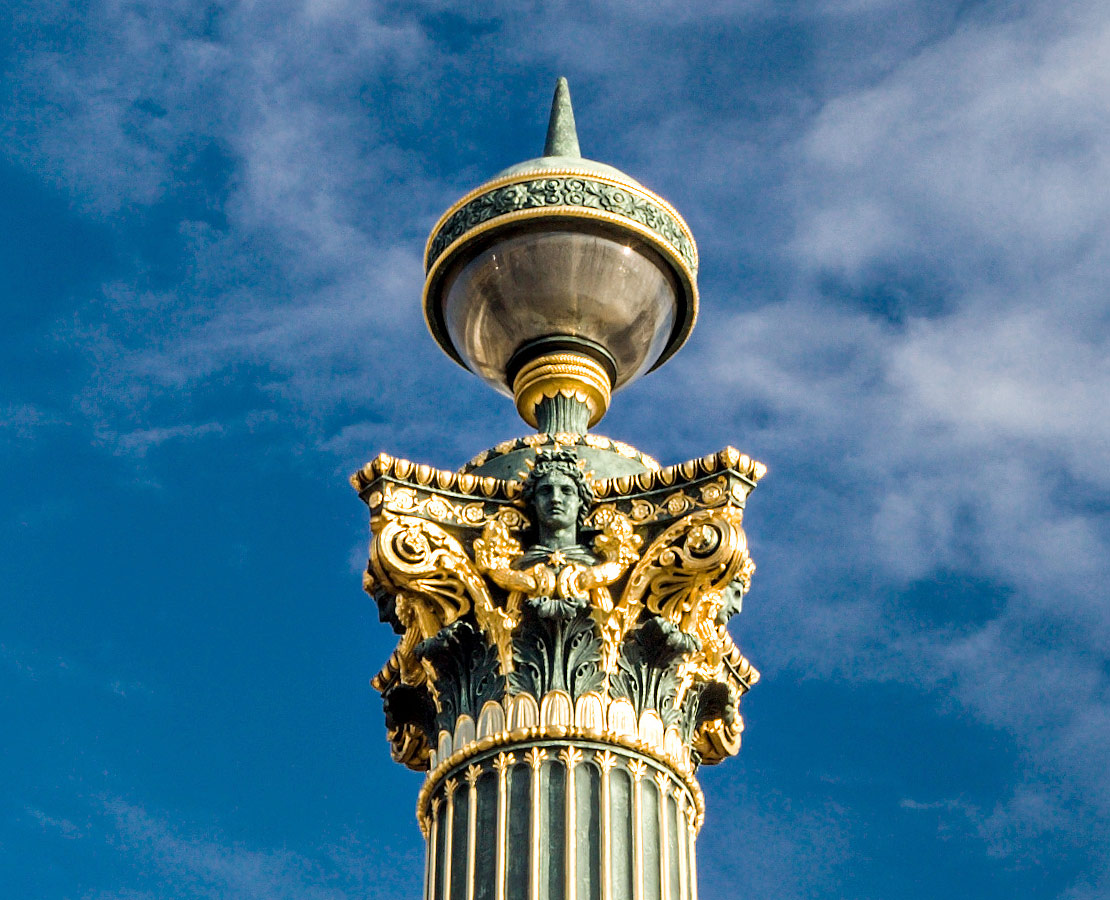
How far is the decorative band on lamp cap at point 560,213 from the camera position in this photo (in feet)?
75.8

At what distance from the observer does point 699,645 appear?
67.5 ft

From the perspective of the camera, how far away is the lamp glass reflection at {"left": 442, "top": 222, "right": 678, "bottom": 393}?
2314 centimetres

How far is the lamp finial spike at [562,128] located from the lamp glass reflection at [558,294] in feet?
6.06

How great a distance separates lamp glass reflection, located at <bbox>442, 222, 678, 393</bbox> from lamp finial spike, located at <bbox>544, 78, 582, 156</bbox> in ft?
6.06

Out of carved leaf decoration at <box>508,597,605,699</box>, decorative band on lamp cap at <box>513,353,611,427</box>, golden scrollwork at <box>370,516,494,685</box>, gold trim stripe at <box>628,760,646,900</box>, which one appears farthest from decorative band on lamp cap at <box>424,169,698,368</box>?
gold trim stripe at <box>628,760,646,900</box>

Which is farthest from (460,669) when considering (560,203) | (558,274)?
(560,203)

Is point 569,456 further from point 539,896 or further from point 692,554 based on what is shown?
point 539,896

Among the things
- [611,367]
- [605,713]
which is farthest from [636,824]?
[611,367]

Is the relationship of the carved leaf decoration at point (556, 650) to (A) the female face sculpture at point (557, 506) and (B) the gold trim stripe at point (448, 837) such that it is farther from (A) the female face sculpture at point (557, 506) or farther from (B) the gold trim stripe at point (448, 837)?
(B) the gold trim stripe at point (448, 837)

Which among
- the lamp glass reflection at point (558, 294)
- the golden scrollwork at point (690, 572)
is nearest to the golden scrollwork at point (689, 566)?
the golden scrollwork at point (690, 572)

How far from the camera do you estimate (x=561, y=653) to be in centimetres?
2011

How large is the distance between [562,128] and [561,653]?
7.49m

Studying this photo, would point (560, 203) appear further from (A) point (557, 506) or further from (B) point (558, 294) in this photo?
(A) point (557, 506)

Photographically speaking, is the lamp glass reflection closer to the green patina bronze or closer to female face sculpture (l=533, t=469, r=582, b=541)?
the green patina bronze
